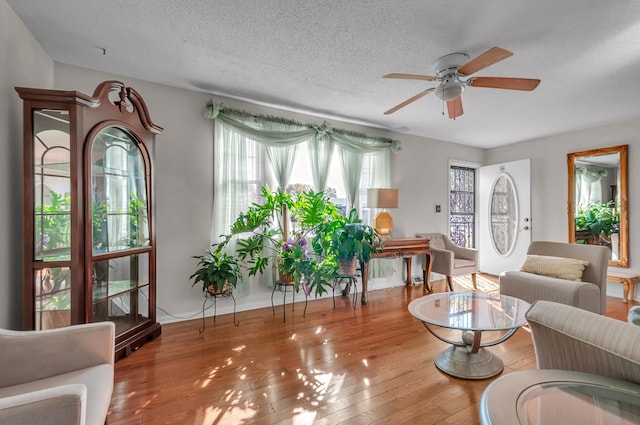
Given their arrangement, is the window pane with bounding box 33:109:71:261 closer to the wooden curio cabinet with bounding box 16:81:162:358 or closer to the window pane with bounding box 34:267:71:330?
the wooden curio cabinet with bounding box 16:81:162:358

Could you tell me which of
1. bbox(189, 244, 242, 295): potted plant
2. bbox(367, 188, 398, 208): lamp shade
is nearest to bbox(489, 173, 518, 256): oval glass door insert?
bbox(367, 188, 398, 208): lamp shade

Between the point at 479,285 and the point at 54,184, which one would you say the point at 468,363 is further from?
the point at 54,184

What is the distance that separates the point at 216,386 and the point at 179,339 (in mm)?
908

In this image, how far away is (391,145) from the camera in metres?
4.45

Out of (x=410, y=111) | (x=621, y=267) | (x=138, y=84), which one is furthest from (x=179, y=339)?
(x=621, y=267)

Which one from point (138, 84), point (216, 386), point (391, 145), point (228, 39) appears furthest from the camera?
point (391, 145)

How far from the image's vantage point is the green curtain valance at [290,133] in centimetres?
320

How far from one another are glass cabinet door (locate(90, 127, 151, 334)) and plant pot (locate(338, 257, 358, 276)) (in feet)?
6.32

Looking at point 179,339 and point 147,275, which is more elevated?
point 147,275

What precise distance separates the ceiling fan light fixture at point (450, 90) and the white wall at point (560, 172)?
3.35 meters

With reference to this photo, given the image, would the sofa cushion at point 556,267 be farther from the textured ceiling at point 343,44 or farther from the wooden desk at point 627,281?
the textured ceiling at point 343,44

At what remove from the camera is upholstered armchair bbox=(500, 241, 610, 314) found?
2.63 metres

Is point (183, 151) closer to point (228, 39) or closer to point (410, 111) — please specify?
point (228, 39)

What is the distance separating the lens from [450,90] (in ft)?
7.75
